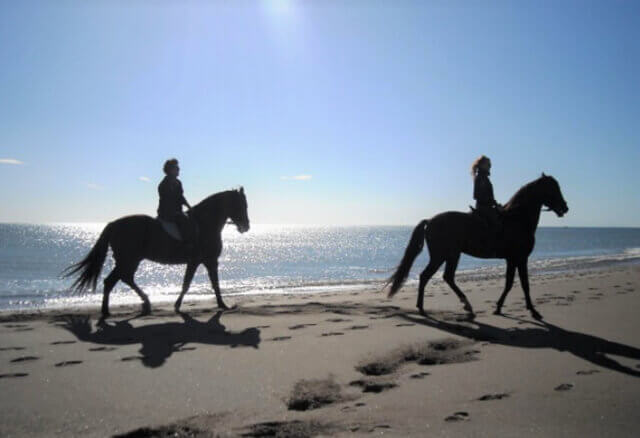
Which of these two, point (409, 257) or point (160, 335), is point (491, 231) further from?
point (160, 335)

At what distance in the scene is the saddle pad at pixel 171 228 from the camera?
27.5 ft

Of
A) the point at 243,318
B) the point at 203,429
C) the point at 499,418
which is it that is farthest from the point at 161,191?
the point at 499,418

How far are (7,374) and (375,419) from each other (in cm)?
343

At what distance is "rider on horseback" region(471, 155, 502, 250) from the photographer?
26.2ft

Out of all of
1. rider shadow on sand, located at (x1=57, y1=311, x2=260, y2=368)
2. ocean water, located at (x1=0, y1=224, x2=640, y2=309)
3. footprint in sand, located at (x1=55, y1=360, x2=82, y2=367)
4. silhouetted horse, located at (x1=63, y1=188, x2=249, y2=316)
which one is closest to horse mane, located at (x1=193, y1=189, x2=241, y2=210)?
silhouetted horse, located at (x1=63, y1=188, x2=249, y2=316)

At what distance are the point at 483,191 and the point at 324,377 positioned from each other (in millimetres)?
5338

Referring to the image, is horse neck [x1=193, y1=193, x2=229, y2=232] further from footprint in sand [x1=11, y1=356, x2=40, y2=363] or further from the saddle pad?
Answer: footprint in sand [x1=11, y1=356, x2=40, y2=363]

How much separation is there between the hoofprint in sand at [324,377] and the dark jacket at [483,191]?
2.09 meters

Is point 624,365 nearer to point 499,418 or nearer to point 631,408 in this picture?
point 631,408

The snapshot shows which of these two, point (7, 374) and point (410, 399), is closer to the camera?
point (410, 399)

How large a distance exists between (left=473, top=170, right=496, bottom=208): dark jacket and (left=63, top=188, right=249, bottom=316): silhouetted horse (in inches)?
180

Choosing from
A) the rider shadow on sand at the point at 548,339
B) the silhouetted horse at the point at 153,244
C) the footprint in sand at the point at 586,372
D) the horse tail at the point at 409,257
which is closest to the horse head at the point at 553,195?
the horse tail at the point at 409,257

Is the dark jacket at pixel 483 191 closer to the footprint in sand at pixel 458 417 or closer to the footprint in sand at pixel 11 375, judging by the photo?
the footprint in sand at pixel 458 417

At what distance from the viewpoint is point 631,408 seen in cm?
315
